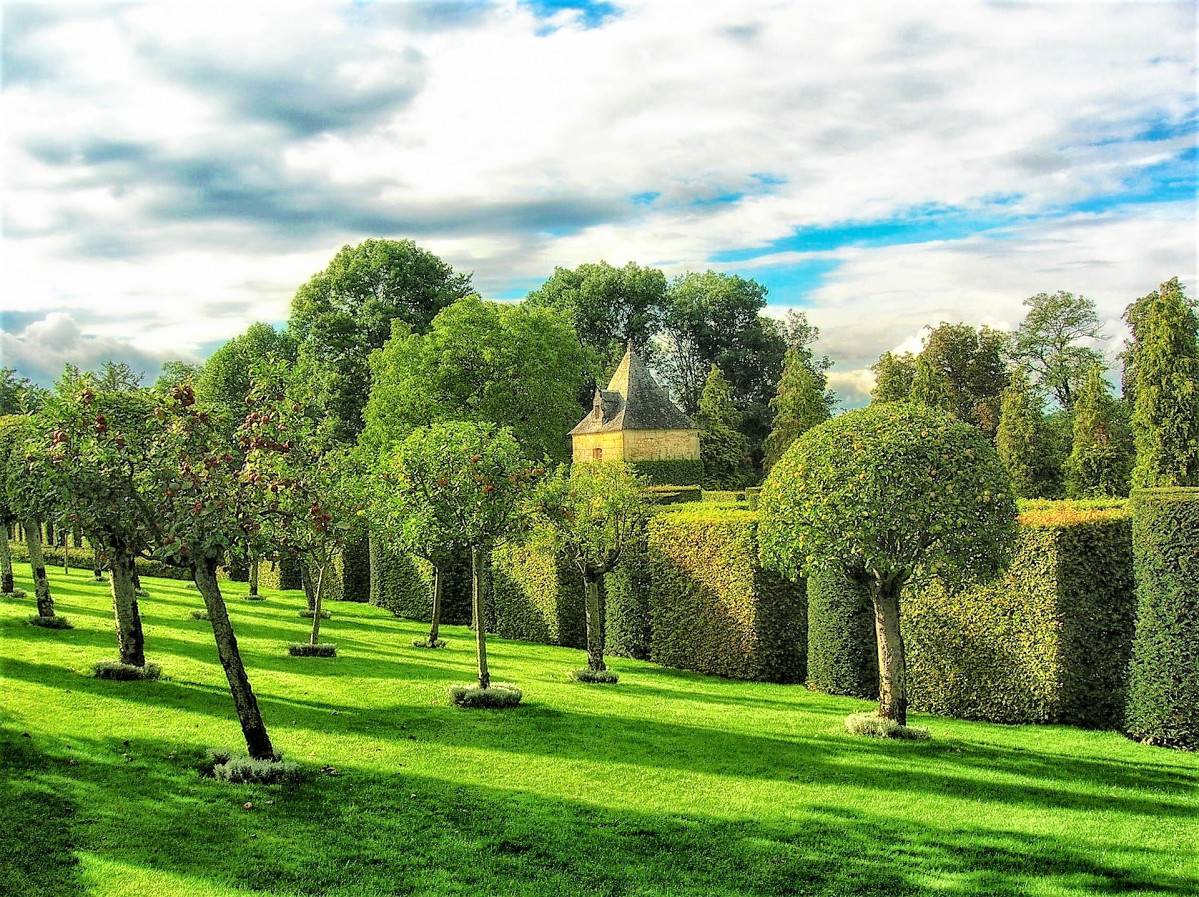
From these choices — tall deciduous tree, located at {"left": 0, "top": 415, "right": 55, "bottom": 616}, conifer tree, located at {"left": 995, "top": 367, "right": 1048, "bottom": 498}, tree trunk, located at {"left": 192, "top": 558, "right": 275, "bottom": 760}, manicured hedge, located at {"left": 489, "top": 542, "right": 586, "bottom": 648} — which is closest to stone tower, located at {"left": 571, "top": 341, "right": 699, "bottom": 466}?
conifer tree, located at {"left": 995, "top": 367, "right": 1048, "bottom": 498}

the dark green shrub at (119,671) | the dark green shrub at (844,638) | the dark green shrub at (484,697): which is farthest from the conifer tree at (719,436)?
the dark green shrub at (119,671)

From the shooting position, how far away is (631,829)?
401 inches

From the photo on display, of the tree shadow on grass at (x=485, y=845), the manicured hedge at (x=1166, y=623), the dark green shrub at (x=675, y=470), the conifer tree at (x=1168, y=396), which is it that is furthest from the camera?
the dark green shrub at (x=675, y=470)

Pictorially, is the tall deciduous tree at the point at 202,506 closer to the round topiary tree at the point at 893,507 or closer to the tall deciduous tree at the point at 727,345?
the round topiary tree at the point at 893,507

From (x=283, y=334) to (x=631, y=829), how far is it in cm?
5919

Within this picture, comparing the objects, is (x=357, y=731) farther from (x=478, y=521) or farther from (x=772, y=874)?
(x=772, y=874)

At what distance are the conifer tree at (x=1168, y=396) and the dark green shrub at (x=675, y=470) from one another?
25.2 metres

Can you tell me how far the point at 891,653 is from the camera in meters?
14.5

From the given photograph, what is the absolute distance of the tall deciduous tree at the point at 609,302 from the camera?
72.6 m

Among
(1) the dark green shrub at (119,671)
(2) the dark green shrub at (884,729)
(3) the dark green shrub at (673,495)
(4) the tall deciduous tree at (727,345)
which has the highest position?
(4) the tall deciduous tree at (727,345)

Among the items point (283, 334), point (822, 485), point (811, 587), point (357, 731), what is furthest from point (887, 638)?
point (283, 334)

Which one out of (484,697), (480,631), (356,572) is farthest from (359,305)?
(484,697)

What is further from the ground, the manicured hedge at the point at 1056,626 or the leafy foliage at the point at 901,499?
the leafy foliage at the point at 901,499

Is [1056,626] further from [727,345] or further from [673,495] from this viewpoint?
[727,345]
